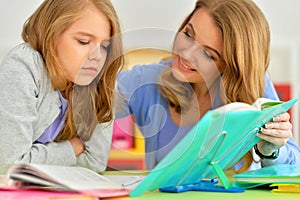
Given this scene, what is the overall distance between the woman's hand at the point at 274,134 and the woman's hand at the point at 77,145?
0.44 meters

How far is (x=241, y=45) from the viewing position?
Answer: 4.10 ft

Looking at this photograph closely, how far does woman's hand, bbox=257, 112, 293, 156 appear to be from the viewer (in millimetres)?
1046

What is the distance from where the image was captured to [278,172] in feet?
3.32

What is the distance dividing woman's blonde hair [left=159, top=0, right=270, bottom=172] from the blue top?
17cm

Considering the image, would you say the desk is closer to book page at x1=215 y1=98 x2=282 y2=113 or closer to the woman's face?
book page at x1=215 y1=98 x2=282 y2=113

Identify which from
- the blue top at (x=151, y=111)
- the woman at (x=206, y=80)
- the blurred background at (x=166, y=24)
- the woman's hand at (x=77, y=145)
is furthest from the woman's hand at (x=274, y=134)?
the blurred background at (x=166, y=24)

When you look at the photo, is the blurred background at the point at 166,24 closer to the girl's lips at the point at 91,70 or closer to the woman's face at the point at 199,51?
the woman's face at the point at 199,51

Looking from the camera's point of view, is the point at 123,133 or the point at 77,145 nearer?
the point at 123,133

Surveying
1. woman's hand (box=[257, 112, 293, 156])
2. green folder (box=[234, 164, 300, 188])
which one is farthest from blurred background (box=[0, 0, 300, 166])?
green folder (box=[234, 164, 300, 188])

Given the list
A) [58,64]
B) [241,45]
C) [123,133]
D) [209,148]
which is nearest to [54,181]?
[209,148]

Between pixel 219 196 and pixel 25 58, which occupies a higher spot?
pixel 25 58

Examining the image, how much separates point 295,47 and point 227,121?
2.36 m

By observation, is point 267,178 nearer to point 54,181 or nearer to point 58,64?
point 54,181

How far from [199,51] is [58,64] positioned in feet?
1.11
